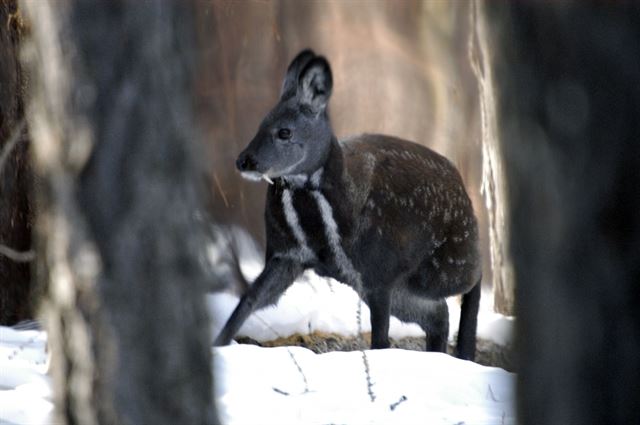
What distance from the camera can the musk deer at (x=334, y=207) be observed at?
23.3 ft

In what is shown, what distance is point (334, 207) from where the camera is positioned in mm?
7121

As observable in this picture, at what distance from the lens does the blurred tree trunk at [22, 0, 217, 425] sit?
315 cm

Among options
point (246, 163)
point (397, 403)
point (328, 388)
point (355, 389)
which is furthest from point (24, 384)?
point (246, 163)

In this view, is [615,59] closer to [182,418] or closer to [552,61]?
[552,61]

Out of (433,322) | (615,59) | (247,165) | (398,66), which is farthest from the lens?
(398,66)

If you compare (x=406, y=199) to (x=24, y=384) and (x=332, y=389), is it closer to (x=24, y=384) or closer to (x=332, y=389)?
(x=332, y=389)

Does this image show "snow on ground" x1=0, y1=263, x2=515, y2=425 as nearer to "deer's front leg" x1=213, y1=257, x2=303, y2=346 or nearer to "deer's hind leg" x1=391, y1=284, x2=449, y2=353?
"deer's front leg" x1=213, y1=257, x2=303, y2=346

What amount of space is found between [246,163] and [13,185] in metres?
1.95

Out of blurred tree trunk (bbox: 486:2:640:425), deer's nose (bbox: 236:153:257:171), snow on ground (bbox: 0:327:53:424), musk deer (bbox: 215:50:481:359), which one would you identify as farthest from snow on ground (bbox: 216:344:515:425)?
blurred tree trunk (bbox: 486:2:640:425)

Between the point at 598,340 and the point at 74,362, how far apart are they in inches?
57.9

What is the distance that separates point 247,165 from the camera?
6.83 m

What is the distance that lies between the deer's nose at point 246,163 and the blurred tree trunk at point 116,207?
354 centimetres

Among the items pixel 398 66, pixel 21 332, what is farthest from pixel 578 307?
pixel 398 66

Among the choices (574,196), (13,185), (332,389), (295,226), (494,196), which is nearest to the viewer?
(574,196)
